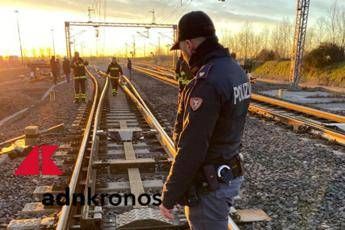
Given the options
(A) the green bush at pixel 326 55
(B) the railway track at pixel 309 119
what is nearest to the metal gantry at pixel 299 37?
(A) the green bush at pixel 326 55

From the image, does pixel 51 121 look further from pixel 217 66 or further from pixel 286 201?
pixel 217 66

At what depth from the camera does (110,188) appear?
5191 millimetres

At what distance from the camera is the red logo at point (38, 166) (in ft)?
20.1

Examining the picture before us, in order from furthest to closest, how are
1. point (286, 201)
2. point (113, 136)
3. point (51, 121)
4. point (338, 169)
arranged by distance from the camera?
point (51, 121) < point (113, 136) < point (338, 169) < point (286, 201)

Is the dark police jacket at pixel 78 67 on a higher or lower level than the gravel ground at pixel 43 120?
higher

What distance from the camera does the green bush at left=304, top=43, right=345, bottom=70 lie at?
30.0 meters

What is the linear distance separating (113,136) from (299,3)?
2259 centimetres

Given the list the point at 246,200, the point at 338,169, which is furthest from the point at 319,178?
the point at 246,200

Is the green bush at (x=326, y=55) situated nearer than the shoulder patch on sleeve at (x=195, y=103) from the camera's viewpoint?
No

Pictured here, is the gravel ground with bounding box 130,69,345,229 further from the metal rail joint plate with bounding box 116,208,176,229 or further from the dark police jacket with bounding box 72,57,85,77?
the dark police jacket with bounding box 72,57,85,77

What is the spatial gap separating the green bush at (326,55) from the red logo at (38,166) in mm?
28378

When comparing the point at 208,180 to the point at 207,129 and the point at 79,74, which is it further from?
the point at 79,74

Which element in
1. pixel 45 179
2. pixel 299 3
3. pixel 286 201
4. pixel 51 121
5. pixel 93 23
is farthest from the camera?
pixel 93 23

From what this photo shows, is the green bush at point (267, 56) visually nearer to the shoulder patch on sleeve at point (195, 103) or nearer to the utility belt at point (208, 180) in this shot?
the utility belt at point (208, 180)
